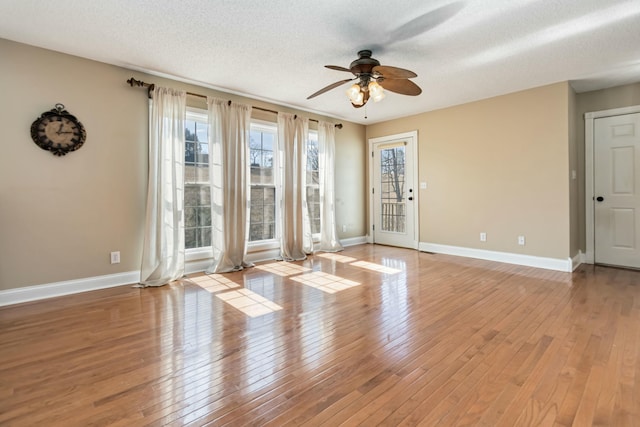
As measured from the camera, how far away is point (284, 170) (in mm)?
5004

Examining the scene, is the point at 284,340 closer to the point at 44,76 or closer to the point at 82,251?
the point at 82,251

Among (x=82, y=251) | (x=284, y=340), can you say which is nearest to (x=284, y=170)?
(x=82, y=251)

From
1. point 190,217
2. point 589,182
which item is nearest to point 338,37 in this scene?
point 190,217

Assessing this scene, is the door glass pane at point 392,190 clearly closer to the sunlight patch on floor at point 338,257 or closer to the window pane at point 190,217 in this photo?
the sunlight patch on floor at point 338,257

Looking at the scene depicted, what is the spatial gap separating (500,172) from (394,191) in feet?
6.37

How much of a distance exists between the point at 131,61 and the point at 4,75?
1.11m

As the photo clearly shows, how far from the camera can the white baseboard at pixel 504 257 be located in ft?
13.7

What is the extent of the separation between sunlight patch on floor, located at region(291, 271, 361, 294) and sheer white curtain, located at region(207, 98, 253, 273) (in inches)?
41.8

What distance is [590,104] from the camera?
4.44 metres

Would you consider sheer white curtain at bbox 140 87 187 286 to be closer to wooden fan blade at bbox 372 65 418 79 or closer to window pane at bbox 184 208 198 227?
window pane at bbox 184 208 198 227

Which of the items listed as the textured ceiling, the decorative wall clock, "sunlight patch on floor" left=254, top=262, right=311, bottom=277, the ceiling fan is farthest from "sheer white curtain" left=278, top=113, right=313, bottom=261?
the decorative wall clock

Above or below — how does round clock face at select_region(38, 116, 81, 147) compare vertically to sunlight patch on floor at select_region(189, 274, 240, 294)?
above

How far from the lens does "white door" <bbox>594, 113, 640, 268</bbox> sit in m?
4.14

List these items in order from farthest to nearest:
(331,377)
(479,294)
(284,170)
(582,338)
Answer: (284,170) → (479,294) → (582,338) → (331,377)
